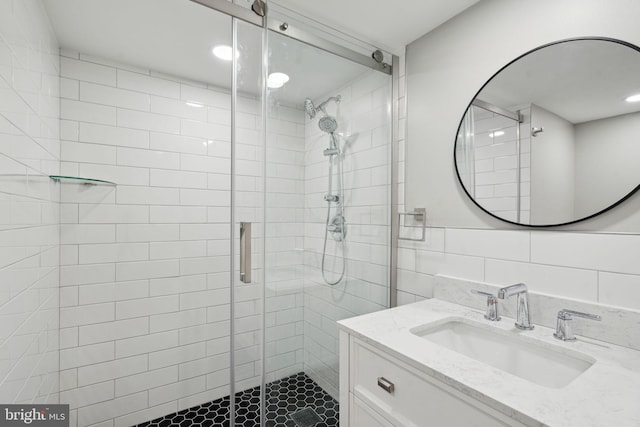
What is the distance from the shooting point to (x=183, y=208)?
205 cm

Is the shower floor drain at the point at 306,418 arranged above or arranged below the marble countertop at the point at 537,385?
below

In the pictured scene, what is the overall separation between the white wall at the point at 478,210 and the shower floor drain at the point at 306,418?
0.77 meters

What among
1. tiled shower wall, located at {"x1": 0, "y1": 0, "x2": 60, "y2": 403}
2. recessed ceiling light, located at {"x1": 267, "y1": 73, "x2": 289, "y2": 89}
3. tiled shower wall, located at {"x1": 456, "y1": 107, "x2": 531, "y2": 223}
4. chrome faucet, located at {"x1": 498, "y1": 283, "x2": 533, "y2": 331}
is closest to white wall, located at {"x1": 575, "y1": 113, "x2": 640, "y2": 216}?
tiled shower wall, located at {"x1": 456, "y1": 107, "x2": 531, "y2": 223}

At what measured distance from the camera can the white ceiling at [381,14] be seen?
142cm

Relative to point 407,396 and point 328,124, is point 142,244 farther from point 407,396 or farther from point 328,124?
point 407,396

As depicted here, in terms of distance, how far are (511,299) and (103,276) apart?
2.17 m

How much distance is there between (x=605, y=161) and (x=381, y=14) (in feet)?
3.80

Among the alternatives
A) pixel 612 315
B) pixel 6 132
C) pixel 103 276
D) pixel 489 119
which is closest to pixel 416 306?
pixel 612 315

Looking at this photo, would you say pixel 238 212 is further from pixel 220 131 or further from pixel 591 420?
pixel 591 420

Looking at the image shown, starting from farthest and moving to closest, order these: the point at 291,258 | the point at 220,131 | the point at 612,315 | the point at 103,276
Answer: the point at 220,131, the point at 103,276, the point at 291,258, the point at 612,315

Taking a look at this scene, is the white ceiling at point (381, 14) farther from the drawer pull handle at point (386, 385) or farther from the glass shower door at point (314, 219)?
the drawer pull handle at point (386, 385)

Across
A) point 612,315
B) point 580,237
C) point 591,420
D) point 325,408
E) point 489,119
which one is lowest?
point 325,408

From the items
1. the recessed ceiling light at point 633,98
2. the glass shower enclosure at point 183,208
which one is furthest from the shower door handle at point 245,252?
the recessed ceiling light at point 633,98

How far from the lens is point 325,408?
142 cm
